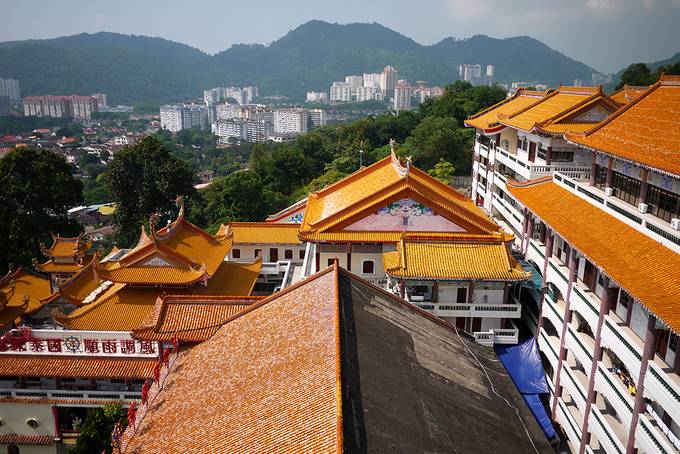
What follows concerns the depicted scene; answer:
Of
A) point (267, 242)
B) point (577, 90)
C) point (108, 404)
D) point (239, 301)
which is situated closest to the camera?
point (239, 301)

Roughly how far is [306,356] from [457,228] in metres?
14.2

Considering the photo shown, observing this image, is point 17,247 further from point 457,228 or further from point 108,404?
point 457,228

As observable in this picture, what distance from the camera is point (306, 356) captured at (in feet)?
44.0

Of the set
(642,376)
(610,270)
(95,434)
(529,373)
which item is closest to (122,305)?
(95,434)

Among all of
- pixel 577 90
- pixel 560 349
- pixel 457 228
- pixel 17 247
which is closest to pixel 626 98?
pixel 577 90

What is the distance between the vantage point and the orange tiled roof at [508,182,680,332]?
13.0 metres

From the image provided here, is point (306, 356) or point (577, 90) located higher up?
point (577, 90)

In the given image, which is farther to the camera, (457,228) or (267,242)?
(267,242)

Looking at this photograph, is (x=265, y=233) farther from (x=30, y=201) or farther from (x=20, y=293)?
(x=30, y=201)

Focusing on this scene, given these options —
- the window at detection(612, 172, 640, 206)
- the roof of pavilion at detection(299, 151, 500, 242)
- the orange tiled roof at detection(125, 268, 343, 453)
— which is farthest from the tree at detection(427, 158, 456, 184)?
the orange tiled roof at detection(125, 268, 343, 453)

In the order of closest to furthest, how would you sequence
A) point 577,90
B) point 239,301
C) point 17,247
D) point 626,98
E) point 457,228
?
point 239,301
point 457,228
point 577,90
point 626,98
point 17,247

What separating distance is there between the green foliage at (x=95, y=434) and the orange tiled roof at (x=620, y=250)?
624 inches

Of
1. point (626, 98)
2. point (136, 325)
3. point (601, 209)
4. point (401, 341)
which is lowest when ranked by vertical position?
point (136, 325)

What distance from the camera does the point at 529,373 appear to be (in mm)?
21484
